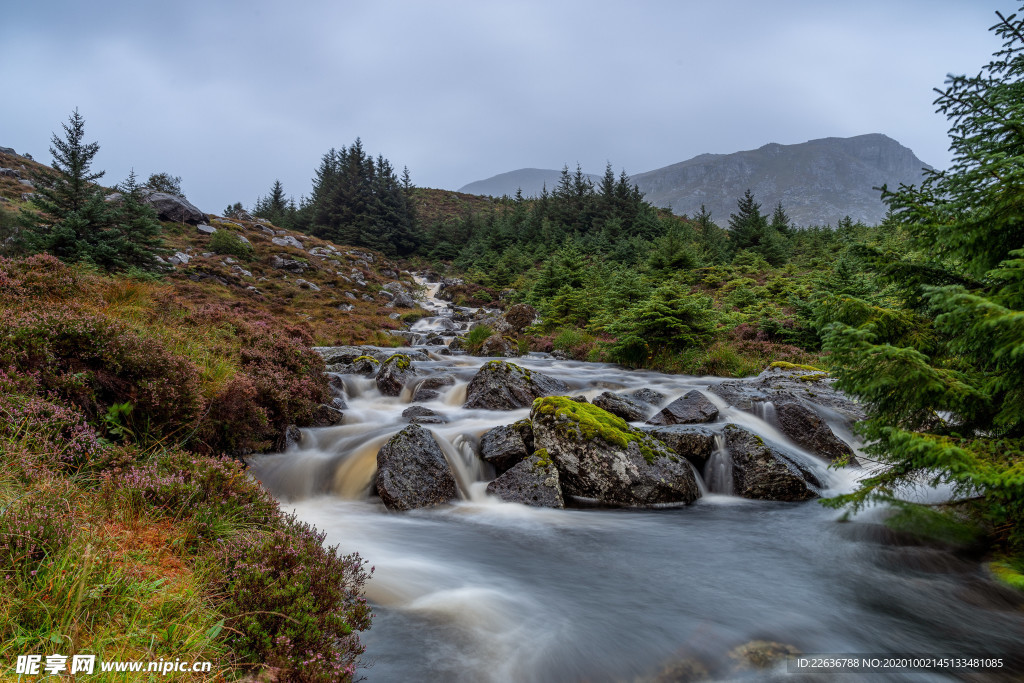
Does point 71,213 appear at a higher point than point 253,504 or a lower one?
higher

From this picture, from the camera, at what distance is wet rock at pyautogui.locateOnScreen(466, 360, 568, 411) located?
35.9 ft

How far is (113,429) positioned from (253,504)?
6.56 feet

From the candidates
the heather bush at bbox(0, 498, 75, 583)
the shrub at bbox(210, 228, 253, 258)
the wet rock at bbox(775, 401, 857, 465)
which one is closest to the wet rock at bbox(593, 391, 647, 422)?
the wet rock at bbox(775, 401, 857, 465)

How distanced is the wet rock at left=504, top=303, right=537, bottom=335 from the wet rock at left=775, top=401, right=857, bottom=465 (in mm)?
14740

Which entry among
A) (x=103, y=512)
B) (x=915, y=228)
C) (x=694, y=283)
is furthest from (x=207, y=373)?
(x=694, y=283)

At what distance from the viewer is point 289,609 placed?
253 cm

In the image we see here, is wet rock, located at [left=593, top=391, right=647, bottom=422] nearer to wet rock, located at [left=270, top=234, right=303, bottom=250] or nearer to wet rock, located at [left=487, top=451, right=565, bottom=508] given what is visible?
wet rock, located at [left=487, top=451, right=565, bottom=508]

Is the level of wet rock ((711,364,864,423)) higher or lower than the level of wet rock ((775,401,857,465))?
higher

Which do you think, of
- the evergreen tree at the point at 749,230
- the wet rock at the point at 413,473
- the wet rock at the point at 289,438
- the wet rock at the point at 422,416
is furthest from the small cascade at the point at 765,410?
the evergreen tree at the point at 749,230

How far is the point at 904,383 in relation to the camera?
398 cm

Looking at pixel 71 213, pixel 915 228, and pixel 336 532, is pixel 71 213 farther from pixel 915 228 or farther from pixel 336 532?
pixel 915 228

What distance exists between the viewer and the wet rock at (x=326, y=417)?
30.7ft

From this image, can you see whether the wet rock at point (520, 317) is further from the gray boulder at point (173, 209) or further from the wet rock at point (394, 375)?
the gray boulder at point (173, 209)

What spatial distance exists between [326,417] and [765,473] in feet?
27.7
